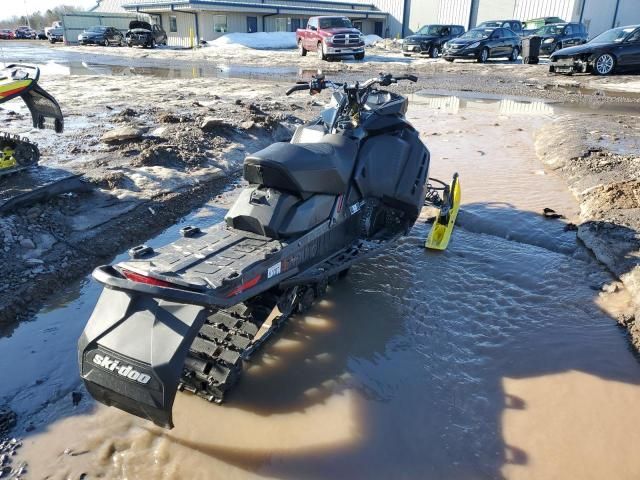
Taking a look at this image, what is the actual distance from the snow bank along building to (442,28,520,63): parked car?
12.5 metres

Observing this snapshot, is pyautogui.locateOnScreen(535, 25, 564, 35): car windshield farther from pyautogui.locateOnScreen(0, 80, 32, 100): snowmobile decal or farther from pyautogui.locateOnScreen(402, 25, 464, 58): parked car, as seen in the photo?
pyautogui.locateOnScreen(0, 80, 32, 100): snowmobile decal

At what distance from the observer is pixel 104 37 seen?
34.6m

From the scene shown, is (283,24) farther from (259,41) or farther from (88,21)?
(88,21)

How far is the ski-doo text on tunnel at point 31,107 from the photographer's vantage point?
5.78 metres

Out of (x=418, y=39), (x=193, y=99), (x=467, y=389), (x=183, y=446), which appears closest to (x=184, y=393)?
(x=183, y=446)

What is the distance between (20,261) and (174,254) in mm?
2382

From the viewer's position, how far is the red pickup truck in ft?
73.2

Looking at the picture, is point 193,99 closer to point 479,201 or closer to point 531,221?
point 479,201

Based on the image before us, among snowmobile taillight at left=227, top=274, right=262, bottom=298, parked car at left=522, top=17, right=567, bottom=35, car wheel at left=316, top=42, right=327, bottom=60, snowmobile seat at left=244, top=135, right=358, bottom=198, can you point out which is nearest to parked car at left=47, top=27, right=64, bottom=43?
car wheel at left=316, top=42, right=327, bottom=60

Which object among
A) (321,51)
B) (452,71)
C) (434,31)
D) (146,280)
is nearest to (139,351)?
(146,280)

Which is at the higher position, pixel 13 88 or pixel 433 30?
pixel 433 30

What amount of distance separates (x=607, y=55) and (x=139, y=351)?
57.4ft

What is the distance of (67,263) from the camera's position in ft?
15.0

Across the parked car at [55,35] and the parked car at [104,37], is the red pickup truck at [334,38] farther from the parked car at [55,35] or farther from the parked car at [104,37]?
the parked car at [55,35]
